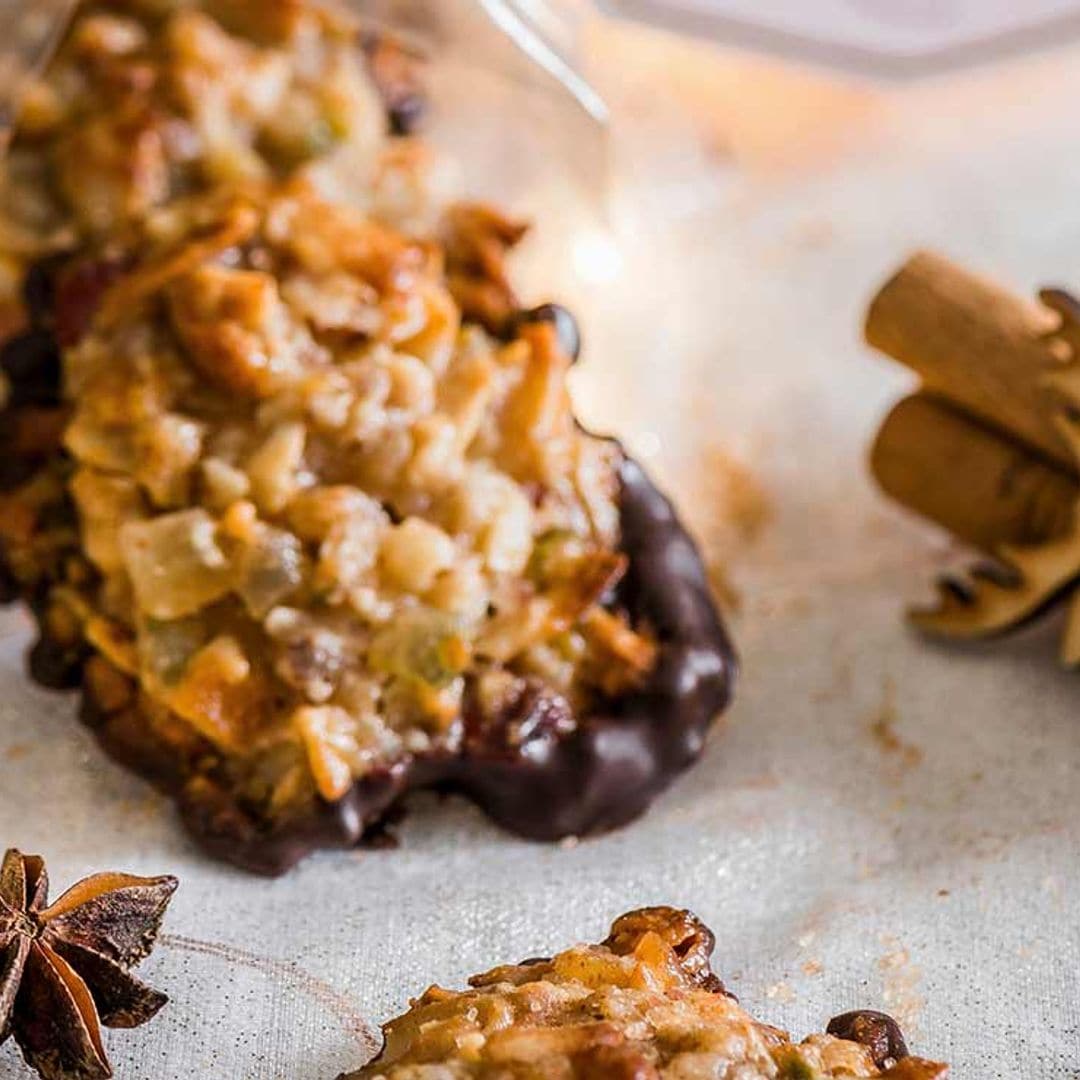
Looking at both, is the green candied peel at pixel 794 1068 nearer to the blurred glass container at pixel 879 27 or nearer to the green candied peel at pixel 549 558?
the green candied peel at pixel 549 558

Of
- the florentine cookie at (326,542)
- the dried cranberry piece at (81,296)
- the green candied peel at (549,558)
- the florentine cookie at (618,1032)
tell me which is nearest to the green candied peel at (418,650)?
the florentine cookie at (326,542)

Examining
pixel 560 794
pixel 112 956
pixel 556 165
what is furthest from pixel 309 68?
pixel 112 956

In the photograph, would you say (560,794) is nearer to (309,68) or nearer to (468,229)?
(468,229)

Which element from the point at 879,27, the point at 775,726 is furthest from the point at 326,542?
the point at 879,27

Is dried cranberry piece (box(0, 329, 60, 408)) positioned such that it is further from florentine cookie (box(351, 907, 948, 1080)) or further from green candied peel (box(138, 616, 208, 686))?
florentine cookie (box(351, 907, 948, 1080))

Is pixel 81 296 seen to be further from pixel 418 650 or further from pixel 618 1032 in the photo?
pixel 618 1032

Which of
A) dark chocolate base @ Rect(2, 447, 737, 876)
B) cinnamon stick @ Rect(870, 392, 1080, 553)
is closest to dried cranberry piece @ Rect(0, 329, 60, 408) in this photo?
dark chocolate base @ Rect(2, 447, 737, 876)
